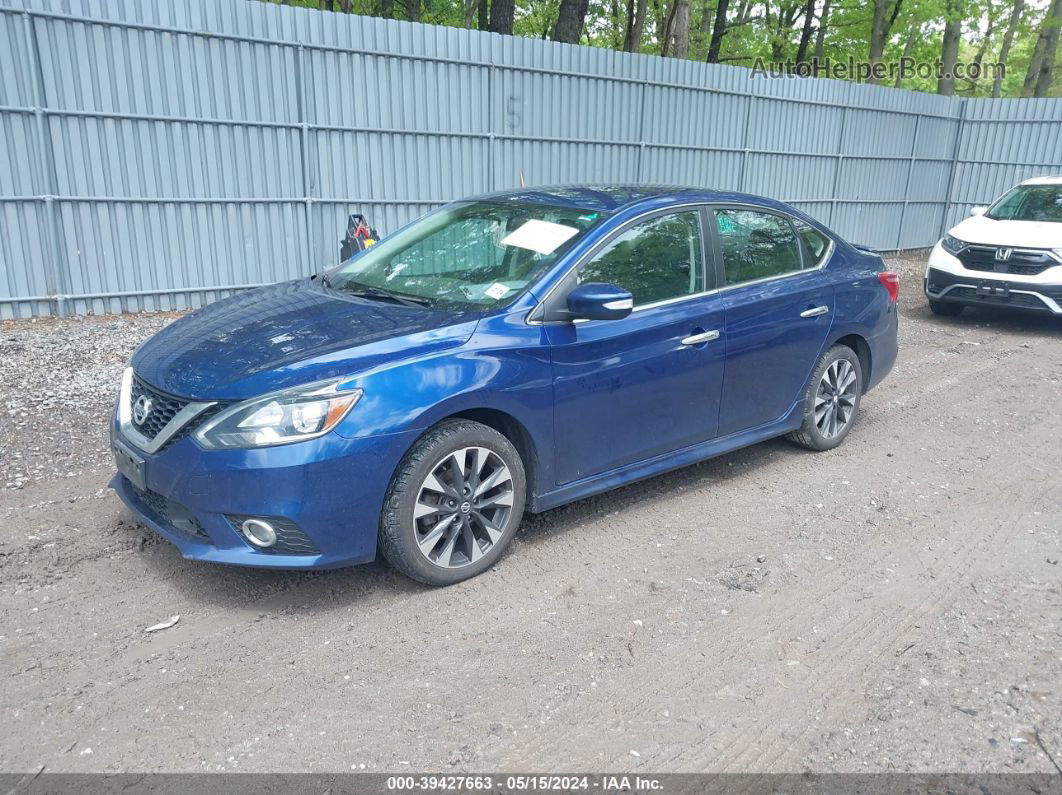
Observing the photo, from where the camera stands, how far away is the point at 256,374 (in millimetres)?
3412

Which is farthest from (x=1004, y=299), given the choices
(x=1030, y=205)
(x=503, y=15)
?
(x=503, y=15)

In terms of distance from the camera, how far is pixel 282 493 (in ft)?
10.7

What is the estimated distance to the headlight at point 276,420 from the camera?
3.29m

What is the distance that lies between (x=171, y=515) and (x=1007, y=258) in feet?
30.6

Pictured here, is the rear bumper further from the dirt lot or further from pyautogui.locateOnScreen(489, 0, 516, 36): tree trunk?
pyautogui.locateOnScreen(489, 0, 516, 36): tree trunk

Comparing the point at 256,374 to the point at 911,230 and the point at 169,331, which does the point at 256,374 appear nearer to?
the point at 169,331

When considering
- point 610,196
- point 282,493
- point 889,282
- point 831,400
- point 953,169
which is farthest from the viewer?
point 953,169

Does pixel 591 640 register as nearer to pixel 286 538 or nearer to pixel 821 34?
pixel 286 538

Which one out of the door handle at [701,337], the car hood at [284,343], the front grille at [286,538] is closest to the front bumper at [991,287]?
the door handle at [701,337]

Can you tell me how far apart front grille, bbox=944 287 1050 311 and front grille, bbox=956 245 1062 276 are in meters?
0.25

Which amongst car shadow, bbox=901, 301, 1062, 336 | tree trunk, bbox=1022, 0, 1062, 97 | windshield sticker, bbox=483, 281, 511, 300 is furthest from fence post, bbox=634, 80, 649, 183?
tree trunk, bbox=1022, 0, 1062, 97

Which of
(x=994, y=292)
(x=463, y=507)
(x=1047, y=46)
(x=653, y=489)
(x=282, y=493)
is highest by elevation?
(x=1047, y=46)

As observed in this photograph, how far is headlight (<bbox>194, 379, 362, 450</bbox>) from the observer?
10.8ft

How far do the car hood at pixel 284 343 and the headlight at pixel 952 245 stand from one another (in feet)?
27.2
